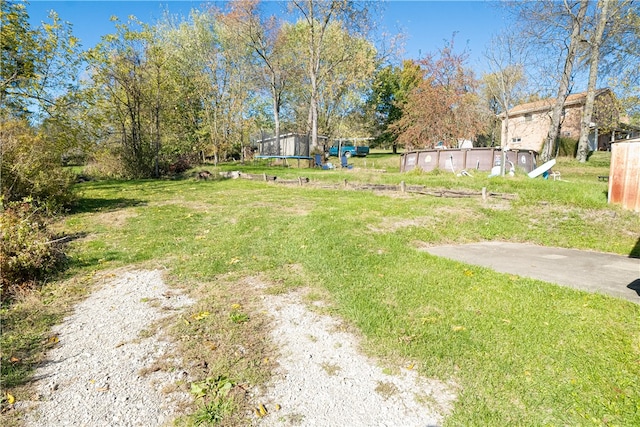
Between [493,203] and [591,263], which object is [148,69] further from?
[591,263]

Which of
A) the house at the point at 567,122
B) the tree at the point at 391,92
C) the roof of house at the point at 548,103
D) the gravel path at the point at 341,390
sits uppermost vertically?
the tree at the point at 391,92

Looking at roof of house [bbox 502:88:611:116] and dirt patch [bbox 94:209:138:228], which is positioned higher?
roof of house [bbox 502:88:611:116]

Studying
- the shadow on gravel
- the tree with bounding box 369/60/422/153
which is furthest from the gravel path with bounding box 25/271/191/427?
the tree with bounding box 369/60/422/153

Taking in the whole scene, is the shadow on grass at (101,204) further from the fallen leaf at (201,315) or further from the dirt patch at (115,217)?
the fallen leaf at (201,315)

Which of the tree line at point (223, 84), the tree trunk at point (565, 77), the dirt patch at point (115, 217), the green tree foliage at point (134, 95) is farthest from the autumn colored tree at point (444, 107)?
the dirt patch at point (115, 217)

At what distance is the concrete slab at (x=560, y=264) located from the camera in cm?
441

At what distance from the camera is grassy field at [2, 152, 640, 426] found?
2.62 meters

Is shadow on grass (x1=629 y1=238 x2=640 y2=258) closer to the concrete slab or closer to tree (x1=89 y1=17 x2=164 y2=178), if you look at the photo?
the concrete slab

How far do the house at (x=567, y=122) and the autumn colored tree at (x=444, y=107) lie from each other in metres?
3.86

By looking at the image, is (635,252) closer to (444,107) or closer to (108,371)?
(108,371)

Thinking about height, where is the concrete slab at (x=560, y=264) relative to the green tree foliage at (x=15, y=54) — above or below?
below

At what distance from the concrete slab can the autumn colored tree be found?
23869 mm

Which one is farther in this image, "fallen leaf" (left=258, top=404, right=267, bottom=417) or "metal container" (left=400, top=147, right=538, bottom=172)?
"metal container" (left=400, top=147, right=538, bottom=172)

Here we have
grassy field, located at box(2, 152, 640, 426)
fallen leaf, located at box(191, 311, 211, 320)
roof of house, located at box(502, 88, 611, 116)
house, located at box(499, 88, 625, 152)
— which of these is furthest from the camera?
roof of house, located at box(502, 88, 611, 116)
